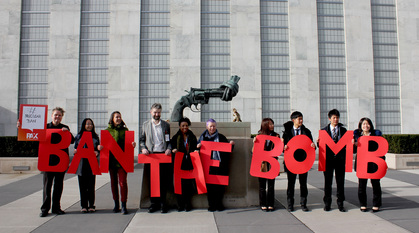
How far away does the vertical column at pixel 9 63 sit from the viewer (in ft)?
66.9

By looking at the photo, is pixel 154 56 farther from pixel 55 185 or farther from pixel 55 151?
pixel 55 185

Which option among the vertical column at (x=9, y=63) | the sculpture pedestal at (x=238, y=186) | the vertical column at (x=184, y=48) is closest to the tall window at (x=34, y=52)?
the vertical column at (x=9, y=63)

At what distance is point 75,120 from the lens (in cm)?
2056

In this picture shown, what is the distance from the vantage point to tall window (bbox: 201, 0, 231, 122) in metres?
21.0

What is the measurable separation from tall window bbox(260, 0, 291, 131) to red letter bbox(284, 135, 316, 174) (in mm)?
14644

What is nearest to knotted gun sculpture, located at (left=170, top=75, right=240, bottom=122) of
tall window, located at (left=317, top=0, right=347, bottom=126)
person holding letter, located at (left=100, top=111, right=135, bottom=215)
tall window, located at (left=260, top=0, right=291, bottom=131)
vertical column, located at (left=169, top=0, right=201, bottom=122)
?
person holding letter, located at (left=100, top=111, right=135, bottom=215)

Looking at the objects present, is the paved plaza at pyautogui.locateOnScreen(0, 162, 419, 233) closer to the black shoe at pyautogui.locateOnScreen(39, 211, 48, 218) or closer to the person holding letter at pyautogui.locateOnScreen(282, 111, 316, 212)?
the black shoe at pyautogui.locateOnScreen(39, 211, 48, 218)

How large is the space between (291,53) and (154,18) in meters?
9.78

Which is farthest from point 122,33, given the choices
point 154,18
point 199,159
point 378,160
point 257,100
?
point 378,160

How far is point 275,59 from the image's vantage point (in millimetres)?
21562

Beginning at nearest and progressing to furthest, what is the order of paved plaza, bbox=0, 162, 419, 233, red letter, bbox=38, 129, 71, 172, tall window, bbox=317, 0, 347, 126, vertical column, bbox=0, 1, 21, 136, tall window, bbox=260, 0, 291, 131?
1. paved plaza, bbox=0, 162, 419, 233
2. red letter, bbox=38, 129, 71, 172
3. vertical column, bbox=0, 1, 21, 136
4. tall window, bbox=260, 0, 291, 131
5. tall window, bbox=317, 0, 347, 126

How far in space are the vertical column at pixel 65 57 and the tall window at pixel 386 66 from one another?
2086cm

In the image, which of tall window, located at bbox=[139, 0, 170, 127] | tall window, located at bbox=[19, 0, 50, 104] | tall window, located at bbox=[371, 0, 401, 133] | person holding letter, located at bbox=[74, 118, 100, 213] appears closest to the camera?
person holding letter, located at bbox=[74, 118, 100, 213]

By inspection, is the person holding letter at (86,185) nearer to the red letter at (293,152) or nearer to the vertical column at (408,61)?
the red letter at (293,152)
